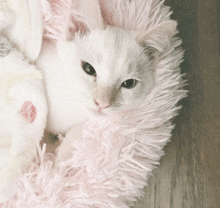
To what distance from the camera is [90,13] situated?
0.54 m

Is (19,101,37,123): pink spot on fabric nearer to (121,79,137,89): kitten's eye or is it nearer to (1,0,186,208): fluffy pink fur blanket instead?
(1,0,186,208): fluffy pink fur blanket

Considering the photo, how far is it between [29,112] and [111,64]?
29 cm

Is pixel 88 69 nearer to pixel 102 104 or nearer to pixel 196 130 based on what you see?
pixel 102 104

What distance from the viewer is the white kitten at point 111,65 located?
55 cm

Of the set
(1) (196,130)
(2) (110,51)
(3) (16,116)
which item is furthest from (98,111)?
(1) (196,130)

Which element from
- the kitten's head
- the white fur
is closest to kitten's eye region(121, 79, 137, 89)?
the kitten's head

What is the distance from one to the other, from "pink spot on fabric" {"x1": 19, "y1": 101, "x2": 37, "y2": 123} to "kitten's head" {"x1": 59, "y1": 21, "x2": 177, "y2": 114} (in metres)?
0.18

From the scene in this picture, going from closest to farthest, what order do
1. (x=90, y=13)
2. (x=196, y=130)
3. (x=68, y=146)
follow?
(x=90, y=13) → (x=68, y=146) → (x=196, y=130)

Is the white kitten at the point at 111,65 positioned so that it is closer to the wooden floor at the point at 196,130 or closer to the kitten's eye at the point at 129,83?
the kitten's eye at the point at 129,83

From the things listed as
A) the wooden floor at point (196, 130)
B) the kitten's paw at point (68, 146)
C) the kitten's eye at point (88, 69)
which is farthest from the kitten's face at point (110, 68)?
the wooden floor at point (196, 130)

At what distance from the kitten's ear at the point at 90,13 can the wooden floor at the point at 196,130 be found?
0.38 m

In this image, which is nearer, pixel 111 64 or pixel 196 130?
pixel 111 64

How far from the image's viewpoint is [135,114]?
65 cm

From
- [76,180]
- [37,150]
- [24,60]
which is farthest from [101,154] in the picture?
[24,60]
